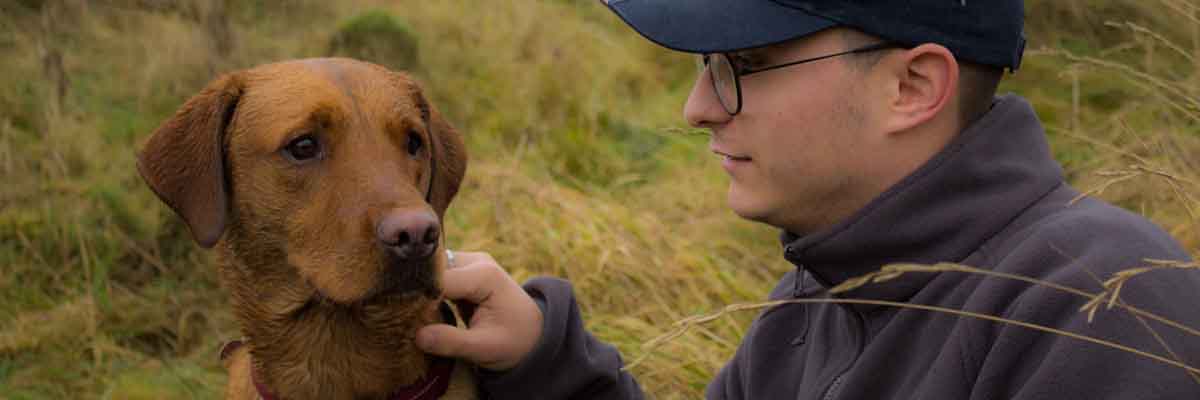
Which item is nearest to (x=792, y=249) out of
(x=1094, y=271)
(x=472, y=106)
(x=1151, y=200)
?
(x=1094, y=271)

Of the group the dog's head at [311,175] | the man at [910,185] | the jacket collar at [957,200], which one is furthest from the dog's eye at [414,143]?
the jacket collar at [957,200]

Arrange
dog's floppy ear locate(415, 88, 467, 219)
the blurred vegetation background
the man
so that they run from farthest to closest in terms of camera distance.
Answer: the blurred vegetation background → dog's floppy ear locate(415, 88, 467, 219) → the man

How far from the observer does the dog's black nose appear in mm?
2482

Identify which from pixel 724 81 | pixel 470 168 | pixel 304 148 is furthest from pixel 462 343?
pixel 470 168

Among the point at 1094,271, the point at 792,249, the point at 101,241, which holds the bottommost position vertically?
the point at 101,241

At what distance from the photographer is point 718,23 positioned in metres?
2.24

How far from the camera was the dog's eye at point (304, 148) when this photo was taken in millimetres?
2699

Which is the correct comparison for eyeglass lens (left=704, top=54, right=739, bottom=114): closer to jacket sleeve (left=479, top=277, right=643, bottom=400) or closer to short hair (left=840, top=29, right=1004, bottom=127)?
short hair (left=840, top=29, right=1004, bottom=127)

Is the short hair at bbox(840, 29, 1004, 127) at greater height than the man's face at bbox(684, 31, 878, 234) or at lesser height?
greater

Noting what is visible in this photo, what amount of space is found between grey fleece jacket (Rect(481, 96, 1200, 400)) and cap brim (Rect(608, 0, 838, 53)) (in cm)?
34

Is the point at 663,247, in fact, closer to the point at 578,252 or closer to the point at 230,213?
the point at 578,252

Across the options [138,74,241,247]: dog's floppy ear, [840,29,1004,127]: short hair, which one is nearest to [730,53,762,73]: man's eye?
[840,29,1004,127]: short hair

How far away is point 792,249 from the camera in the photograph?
7.50 ft

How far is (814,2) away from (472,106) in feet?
16.6
